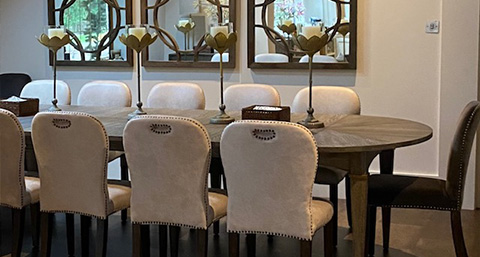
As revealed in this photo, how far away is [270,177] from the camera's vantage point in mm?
2762

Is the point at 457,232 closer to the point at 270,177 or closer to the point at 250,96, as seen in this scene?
the point at 270,177

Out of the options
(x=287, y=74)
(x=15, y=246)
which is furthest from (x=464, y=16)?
(x=15, y=246)

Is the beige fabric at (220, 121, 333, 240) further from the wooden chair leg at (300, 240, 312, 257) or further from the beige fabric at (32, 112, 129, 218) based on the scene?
the beige fabric at (32, 112, 129, 218)

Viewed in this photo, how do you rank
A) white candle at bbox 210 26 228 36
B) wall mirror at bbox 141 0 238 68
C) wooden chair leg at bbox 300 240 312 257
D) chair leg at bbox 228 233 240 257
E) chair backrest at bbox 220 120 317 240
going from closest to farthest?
chair backrest at bbox 220 120 317 240
wooden chair leg at bbox 300 240 312 257
chair leg at bbox 228 233 240 257
white candle at bbox 210 26 228 36
wall mirror at bbox 141 0 238 68

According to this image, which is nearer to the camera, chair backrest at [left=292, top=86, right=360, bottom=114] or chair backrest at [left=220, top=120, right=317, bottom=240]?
chair backrest at [left=220, top=120, right=317, bottom=240]

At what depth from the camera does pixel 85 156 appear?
310 centimetres

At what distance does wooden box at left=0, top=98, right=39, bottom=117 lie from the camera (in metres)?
3.93

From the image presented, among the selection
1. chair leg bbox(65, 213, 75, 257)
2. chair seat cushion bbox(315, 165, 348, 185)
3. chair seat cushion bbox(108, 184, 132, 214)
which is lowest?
chair leg bbox(65, 213, 75, 257)

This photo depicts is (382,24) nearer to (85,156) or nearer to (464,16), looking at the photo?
(464,16)

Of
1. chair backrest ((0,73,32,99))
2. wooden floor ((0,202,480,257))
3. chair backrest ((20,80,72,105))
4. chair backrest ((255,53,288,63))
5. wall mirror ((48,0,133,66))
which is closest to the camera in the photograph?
wooden floor ((0,202,480,257))

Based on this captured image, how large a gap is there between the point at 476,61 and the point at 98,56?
3145mm

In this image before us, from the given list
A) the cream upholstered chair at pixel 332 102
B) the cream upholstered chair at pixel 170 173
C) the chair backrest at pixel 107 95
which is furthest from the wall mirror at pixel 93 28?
the cream upholstered chair at pixel 170 173

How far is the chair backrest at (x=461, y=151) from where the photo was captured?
3.17 metres

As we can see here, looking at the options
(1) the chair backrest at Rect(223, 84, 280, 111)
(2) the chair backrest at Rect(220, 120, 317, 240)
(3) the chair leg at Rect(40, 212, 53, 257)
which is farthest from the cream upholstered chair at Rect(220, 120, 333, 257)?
(1) the chair backrest at Rect(223, 84, 280, 111)
